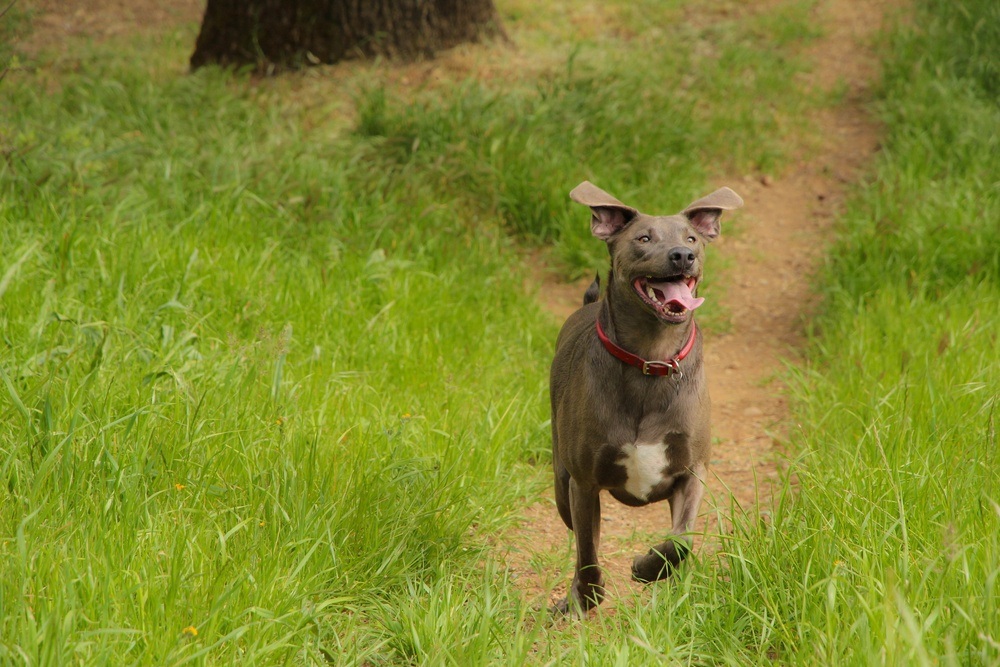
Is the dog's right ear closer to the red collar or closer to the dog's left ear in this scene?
the dog's left ear

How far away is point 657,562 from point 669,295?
35.3 inches

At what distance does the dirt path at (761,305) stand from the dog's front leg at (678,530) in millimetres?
96

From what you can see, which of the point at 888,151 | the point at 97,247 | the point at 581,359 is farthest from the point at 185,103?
the point at 888,151

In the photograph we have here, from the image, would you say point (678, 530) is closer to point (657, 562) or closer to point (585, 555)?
point (657, 562)

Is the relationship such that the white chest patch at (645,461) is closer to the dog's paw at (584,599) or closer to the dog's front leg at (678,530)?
the dog's front leg at (678,530)

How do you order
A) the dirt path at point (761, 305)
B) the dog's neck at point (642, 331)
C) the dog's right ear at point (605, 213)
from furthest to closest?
1. the dirt path at point (761, 305)
2. the dog's right ear at point (605, 213)
3. the dog's neck at point (642, 331)

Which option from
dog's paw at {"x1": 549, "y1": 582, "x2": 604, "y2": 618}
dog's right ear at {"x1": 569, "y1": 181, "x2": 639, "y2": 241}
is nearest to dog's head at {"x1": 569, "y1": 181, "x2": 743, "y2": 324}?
dog's right ear at {"x1": 569, "y1": 181, "x2": 639, "y2": 241}

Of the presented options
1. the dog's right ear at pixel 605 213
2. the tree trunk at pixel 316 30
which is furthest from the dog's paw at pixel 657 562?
the tree trunk at pixel 316 30

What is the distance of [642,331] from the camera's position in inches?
145

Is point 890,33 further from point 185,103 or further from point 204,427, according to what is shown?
point 204,427

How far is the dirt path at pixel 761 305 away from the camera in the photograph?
4281 mm

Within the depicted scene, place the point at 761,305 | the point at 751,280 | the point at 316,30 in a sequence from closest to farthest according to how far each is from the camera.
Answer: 1. the point at 761,305
2. the point at 751,280
3. the point at 316,30

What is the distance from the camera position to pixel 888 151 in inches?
286

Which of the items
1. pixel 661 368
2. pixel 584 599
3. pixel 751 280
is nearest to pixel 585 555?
pixel 584 599
